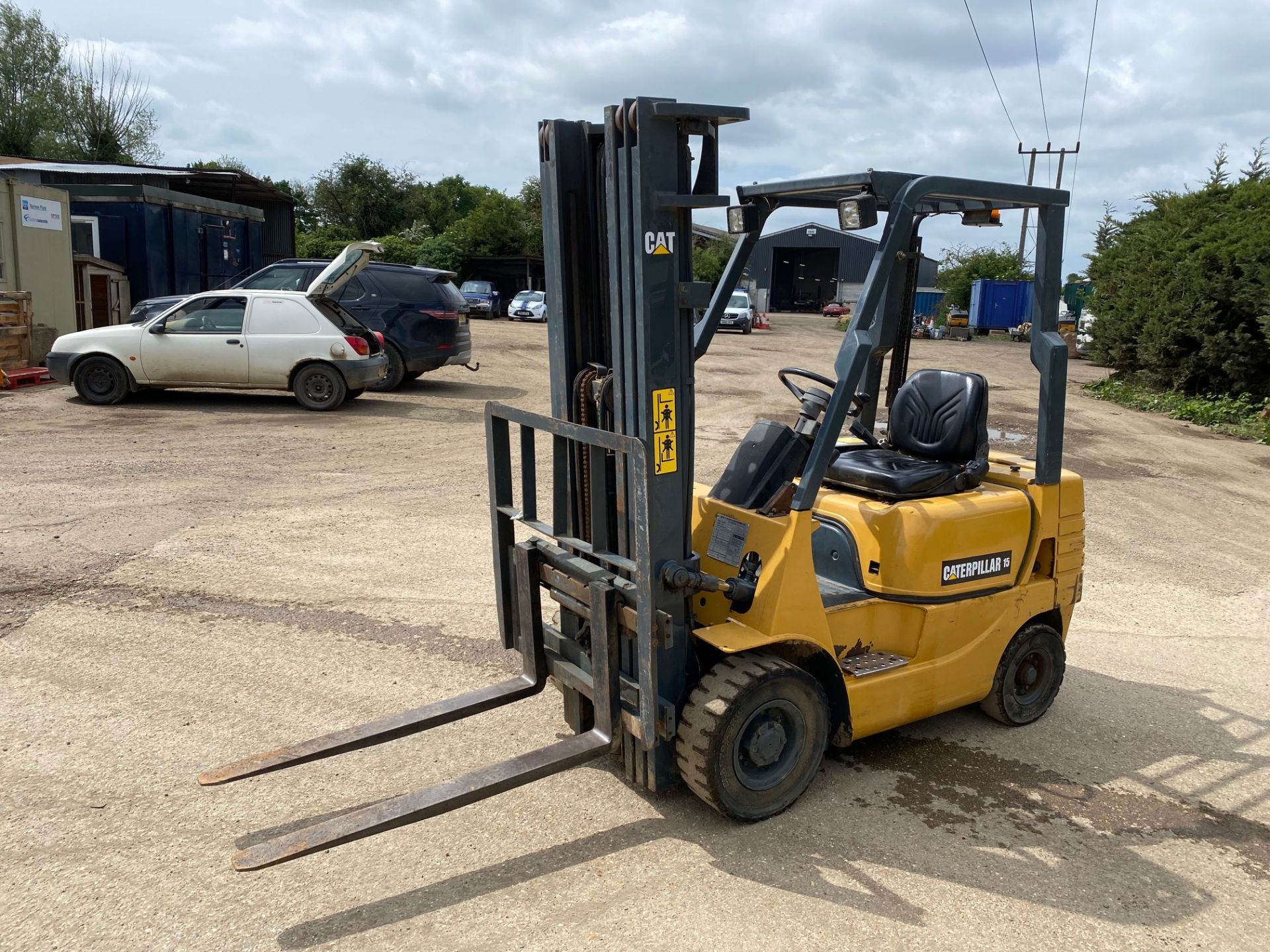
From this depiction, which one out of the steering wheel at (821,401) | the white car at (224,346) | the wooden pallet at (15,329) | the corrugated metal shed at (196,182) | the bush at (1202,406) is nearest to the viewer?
the steering wheel at (821,401)

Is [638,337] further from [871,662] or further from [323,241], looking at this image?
[323,241]

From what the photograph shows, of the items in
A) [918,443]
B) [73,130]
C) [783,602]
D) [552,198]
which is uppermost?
[73,130]

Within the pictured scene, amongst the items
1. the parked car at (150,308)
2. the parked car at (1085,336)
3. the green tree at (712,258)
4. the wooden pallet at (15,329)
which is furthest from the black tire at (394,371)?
the green tree at (712,258)

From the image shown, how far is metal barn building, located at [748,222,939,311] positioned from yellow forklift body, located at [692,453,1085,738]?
61711 millimetres

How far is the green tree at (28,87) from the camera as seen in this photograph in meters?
44.2

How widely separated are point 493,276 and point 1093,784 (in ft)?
139

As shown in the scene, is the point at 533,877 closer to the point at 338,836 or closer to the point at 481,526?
the point at 338,836

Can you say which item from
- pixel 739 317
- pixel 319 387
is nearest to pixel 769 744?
pixel 319 387

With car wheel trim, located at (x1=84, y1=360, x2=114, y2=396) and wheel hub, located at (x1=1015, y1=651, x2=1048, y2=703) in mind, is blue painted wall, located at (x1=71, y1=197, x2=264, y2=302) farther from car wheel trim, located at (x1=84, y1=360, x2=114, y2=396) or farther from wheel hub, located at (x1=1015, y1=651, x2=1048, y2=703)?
wheel hub, located at (x1=1015, y1=651, x2=1048, y2=703)

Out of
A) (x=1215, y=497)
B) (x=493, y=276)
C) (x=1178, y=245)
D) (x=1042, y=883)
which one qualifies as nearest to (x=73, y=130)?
(x=493, y=276)

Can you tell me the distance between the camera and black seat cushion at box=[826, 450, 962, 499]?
15.3 feet

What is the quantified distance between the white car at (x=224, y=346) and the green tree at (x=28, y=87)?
124 ft

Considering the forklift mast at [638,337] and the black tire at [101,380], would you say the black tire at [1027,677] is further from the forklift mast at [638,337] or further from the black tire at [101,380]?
the black tire at [101,380]

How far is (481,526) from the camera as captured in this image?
849 centimetres
